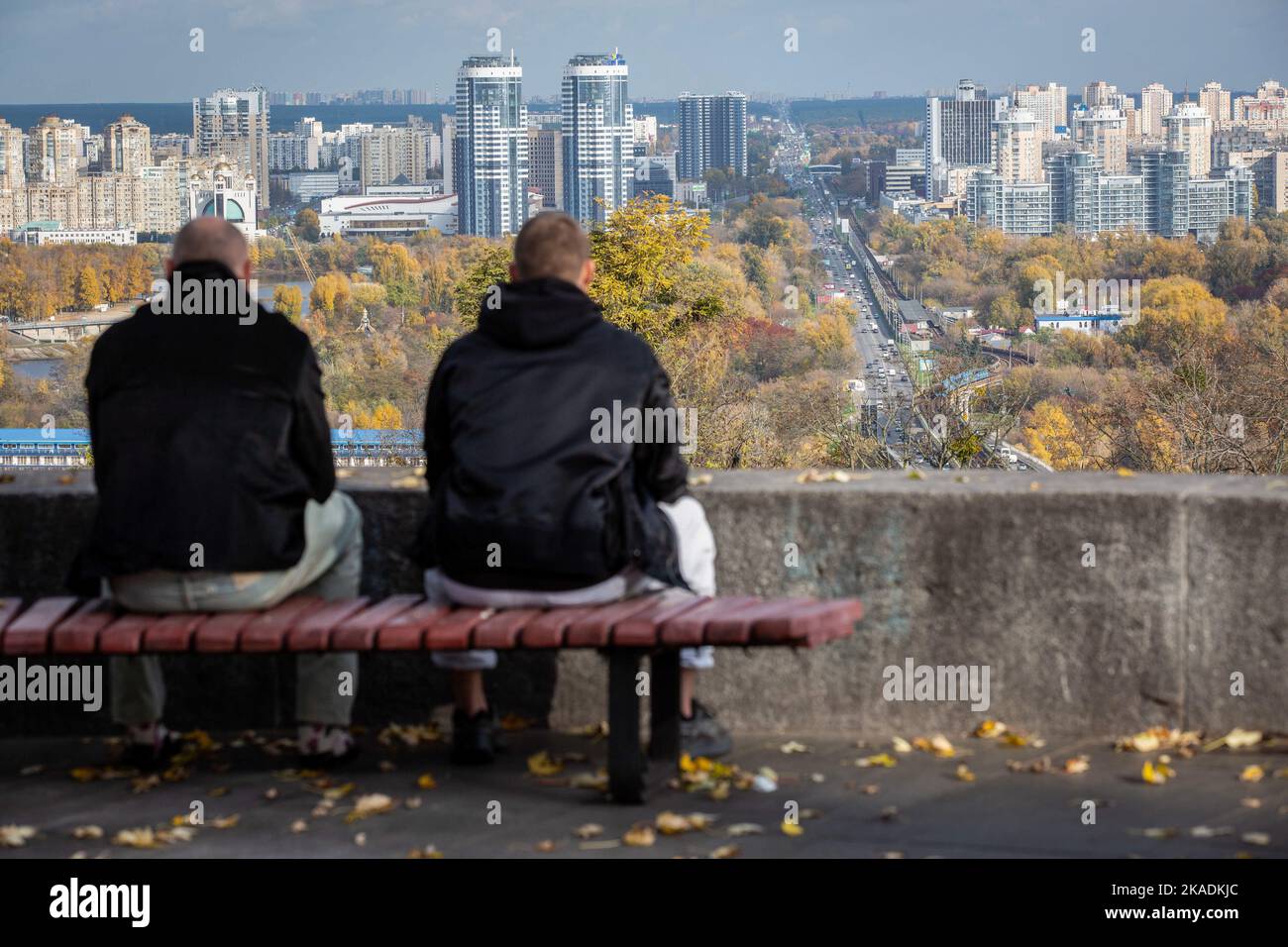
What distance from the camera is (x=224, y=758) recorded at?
4.22 m

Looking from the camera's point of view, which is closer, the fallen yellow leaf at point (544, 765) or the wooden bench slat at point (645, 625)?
the wooden bench slat at point (645, 625)

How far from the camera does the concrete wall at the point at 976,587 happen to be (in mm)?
4121

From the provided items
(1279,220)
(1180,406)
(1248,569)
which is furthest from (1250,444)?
(1279,220)

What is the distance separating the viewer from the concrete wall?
4121mm

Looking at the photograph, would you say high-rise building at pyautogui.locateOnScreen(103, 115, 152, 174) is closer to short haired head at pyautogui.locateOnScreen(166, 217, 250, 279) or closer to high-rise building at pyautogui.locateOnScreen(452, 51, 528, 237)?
high-rise building at pyautogui.locateOnScreen(452, 51, 528, 237)

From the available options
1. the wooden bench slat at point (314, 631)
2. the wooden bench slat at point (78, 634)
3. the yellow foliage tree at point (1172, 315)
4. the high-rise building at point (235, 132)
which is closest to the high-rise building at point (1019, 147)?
the high-rise building at point (235, 132)

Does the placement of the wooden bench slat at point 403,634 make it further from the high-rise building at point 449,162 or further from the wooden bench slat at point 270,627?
the high-rise building at point 449,162

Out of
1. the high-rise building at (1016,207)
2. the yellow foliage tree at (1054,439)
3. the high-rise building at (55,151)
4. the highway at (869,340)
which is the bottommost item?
the yellow foliage tree at (1054,439)

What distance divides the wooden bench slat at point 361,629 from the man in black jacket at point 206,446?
23cm

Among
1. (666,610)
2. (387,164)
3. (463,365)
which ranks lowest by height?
(666,610)

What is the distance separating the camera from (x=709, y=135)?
173 meters

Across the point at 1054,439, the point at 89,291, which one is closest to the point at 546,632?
the point at 1054,439
